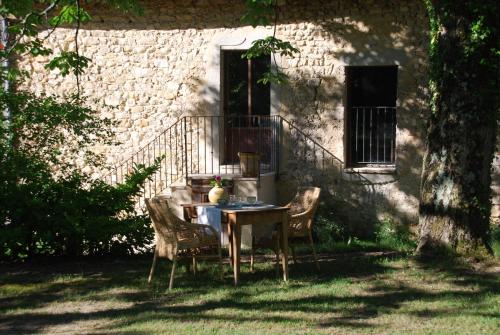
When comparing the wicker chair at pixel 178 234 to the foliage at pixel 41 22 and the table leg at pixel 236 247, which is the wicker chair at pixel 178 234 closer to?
the table leg at pixel 236 247

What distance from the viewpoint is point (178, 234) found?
726 cm

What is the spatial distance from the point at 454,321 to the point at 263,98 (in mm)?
6626

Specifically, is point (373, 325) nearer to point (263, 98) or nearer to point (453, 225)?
point (453, 225)

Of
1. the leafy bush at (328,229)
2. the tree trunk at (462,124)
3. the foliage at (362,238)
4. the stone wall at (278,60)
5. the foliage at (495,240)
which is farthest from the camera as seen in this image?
the stone wall at (278,60)

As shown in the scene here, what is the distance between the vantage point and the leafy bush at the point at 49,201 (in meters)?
8.49

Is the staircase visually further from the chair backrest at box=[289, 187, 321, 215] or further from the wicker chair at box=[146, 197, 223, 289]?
the wicker chair at box=[146, 197, 223, 289]

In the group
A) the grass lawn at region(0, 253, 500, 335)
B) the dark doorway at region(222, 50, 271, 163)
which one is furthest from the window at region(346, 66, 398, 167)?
the grass lawn at region(0, 253, 500, 335)

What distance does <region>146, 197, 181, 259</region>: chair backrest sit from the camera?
7.10 meters

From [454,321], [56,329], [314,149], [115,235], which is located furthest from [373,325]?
[314,149]

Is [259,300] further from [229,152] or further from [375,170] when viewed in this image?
[229,152]

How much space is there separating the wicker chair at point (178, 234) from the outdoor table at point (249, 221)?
18cm

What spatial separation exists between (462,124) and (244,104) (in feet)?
15.7

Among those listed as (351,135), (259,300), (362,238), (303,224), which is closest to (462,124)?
(303,224)

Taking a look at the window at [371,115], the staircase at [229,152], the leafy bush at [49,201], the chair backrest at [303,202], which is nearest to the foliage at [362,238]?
the staircase at [229,152]
